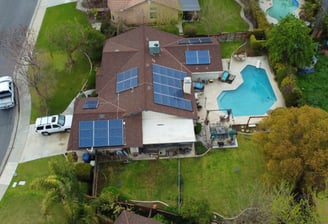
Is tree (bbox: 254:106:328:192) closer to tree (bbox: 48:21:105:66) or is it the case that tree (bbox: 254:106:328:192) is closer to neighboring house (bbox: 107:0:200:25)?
neighboring house (bbox: 107:0:200:25)

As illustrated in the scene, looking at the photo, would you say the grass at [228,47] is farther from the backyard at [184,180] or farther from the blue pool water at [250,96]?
the backyard at [184,180]

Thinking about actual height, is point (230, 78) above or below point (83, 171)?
above

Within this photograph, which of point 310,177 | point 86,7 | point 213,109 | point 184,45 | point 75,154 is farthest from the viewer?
point 86,7

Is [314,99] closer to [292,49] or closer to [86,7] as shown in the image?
[292,49]

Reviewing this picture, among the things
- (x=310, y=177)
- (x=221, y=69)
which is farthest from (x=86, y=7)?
(x=310, y=177)

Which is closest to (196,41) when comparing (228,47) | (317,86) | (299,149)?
(228,47)

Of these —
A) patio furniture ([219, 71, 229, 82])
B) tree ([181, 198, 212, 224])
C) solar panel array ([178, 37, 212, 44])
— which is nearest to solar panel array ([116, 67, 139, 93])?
solar panel array ([178, 37, 212, 44])

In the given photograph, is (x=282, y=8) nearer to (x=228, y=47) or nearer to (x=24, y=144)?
(x=228, y=47)
